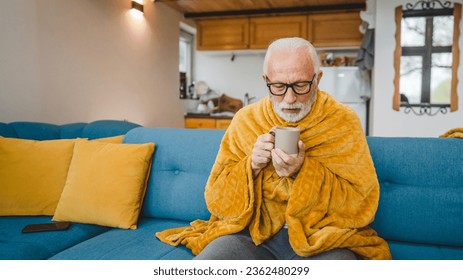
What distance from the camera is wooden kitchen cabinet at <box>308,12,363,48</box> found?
4.93m

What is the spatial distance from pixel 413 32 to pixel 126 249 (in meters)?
3.53

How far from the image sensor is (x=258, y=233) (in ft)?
4.00

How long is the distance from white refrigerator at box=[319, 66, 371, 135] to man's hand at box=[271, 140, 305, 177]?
12.4ft

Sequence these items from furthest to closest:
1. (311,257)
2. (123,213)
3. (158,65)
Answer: (158,65) → (123,213) → (311,257)

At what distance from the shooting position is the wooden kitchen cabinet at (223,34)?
544 centimetres

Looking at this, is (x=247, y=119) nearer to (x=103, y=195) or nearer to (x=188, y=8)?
(x=103, y=195)

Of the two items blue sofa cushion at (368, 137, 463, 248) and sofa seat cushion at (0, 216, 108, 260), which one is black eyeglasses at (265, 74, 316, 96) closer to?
blue sofa cushion at (368, 137, 463, 248)

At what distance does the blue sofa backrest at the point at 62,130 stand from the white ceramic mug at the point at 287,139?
4.82 feet

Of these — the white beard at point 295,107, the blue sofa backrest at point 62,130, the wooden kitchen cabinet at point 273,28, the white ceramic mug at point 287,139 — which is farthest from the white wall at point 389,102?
the white ceramic mug at point 287,139

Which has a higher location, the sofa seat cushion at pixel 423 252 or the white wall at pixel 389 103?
the white wall at pixel 389 103

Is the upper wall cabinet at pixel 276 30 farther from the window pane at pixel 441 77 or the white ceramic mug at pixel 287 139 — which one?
the white ceramic mug at pixel 287 139
